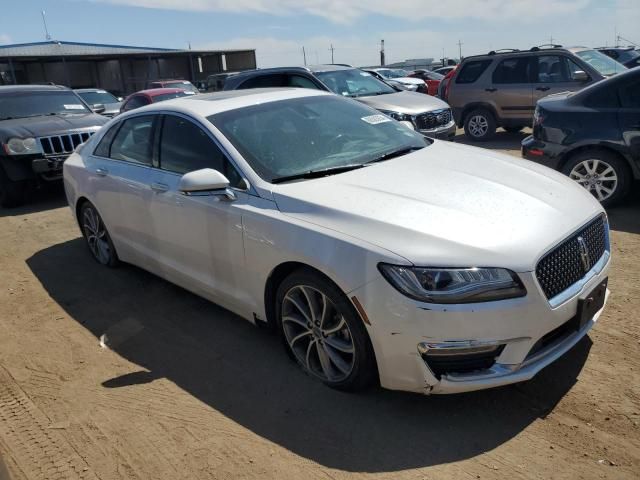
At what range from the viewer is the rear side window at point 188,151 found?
3.62 meters

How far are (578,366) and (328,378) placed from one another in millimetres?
1482

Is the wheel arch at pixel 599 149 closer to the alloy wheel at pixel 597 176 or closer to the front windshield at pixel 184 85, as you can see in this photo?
the alloy wheel at pixel 597 176

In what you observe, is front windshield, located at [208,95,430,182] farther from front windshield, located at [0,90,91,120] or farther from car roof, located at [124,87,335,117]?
front windshield, located at [0,90,91,120]

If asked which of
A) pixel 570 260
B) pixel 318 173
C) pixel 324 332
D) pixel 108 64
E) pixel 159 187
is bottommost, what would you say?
pixel 324 332

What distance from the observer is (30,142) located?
27.0 ft

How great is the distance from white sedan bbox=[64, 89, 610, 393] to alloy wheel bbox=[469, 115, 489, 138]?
834 cm

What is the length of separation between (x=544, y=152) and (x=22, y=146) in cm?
733

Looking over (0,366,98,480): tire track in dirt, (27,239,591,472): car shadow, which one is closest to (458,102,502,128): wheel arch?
(27,239,591,472): car shadow

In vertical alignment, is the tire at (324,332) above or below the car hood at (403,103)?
below

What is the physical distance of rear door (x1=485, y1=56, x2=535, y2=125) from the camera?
11.3m

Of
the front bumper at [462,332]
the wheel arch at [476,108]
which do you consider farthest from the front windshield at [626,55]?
the front bumper at [462,332]

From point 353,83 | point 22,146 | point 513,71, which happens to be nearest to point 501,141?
point 513,71

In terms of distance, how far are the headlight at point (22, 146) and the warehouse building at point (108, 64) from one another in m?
30.6

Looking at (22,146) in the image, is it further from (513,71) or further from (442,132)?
(513,71)
